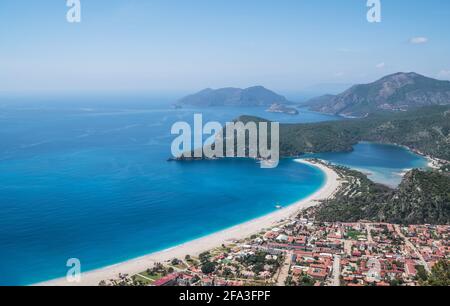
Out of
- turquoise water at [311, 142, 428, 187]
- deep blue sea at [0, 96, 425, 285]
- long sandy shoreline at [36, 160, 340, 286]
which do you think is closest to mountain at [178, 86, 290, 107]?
deep blue sea at [0, 96, 425, 285]

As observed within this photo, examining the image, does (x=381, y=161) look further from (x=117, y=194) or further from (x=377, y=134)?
(x=117, y=194)

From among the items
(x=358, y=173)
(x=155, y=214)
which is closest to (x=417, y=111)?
(x=358, y=173)

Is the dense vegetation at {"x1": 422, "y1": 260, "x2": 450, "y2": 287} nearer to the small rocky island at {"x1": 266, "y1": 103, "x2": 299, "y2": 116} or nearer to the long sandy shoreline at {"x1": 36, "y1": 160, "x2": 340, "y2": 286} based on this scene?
the long sandy shoreline at {"x1": 36, "y1": 160, "x2": 340, "y2": 286}

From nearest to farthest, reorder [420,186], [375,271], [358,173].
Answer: [375,271]
[420,186]
[358,173]

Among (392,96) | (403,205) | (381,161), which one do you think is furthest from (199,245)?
(392,96)
